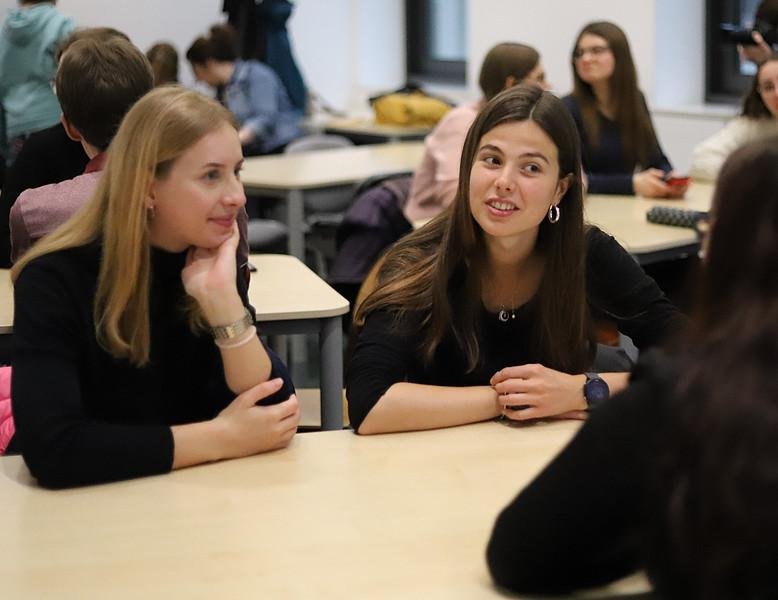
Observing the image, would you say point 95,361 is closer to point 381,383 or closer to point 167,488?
point 167,488

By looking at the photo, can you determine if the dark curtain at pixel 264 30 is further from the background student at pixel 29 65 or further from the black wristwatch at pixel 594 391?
the black wristwatch at pixel 594 391

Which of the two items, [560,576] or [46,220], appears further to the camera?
[46,220]

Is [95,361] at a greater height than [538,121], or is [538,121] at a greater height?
[538,121]

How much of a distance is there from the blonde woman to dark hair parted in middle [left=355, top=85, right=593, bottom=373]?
1.13 feet

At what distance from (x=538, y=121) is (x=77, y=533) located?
3.77 feet

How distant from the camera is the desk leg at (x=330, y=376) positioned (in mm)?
2906

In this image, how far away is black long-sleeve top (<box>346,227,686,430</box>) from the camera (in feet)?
7.27

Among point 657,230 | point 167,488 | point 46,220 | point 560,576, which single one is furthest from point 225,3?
point 560,576

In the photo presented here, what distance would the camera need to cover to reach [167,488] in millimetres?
1855

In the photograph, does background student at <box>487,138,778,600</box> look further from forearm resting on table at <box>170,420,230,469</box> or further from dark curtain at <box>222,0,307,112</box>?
dark curtain at <box>222,0,307,112</box>

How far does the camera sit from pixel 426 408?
212cm

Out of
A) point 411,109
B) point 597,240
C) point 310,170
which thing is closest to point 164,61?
point 310,170

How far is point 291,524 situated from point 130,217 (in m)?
0.57

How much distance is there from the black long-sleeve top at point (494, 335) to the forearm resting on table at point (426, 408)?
0.02 meters
